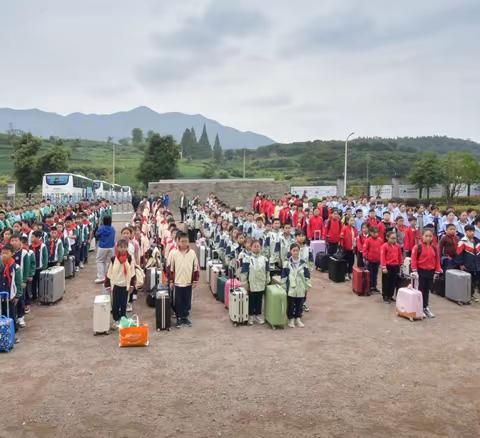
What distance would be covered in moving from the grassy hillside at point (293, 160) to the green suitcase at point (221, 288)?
50.5m

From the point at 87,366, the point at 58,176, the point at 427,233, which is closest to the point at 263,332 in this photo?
the point at 87,366

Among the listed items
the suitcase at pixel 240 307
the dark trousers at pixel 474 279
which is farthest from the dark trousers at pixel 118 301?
the dark trousers at pixel 474 279

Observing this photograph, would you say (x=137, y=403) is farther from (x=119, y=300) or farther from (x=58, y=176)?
(x=58, y=176)

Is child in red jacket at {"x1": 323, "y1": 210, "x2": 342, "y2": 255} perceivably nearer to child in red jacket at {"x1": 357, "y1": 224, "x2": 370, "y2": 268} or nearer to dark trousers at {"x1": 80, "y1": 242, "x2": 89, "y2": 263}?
child in red jacket at {"x1": 357, "y1": 224, "x2": 370, "y2": 268}

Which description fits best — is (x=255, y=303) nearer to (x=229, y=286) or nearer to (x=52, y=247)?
(x=229, y=286)

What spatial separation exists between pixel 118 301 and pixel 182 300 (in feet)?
3.75

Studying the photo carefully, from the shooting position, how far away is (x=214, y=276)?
36.8ft

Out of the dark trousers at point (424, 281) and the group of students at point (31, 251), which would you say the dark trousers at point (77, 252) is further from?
the dark trousers at point (424, 281)

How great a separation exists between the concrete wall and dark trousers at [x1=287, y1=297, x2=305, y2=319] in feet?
73.6

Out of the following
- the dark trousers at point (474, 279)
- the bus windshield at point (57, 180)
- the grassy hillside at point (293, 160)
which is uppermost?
the grassy hillside at point (293, 160)

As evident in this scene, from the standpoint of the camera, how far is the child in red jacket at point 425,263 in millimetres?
9734

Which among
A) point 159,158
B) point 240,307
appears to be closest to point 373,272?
point 240,307

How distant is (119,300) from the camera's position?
8.86 m

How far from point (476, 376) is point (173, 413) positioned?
14.0 feet
